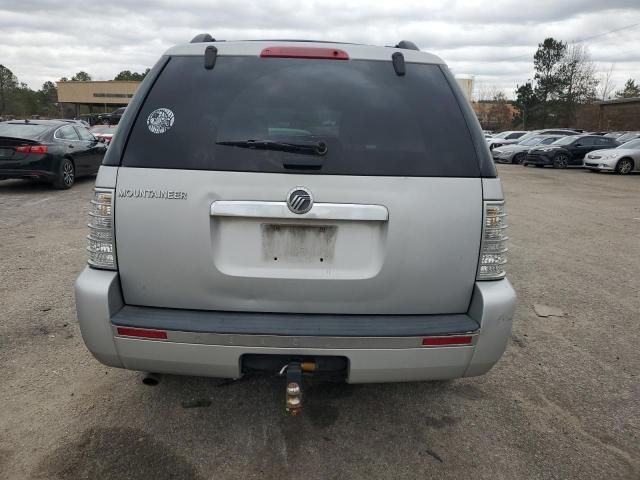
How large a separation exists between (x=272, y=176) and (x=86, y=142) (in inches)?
448

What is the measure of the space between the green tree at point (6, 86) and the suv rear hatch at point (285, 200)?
90879mm

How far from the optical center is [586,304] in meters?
4.78


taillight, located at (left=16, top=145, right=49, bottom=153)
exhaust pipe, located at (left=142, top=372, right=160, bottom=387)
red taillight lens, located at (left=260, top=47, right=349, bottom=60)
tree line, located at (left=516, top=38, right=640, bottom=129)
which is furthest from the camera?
tree line, located at (left=516, top=38, right=640, bottom=129)

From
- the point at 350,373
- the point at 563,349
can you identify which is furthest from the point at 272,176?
the point at 563,349

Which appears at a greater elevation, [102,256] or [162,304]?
[102,256]

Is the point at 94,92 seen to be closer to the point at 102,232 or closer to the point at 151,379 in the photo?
the point at 151,379

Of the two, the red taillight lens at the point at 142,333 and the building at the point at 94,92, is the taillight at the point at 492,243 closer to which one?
the red taillight lens at the point at 142,333

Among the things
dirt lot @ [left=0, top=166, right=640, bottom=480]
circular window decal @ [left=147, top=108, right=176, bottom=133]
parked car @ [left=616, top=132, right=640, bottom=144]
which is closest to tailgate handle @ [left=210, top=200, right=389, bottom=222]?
circular window decal @ [left=147, top=108, right=176, bottom=133]

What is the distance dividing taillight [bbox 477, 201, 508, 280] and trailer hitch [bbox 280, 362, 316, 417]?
923mm

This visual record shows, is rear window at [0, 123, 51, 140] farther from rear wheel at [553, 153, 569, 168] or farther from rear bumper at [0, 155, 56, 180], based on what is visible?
rear wheel at [553, 153, 569, 168]

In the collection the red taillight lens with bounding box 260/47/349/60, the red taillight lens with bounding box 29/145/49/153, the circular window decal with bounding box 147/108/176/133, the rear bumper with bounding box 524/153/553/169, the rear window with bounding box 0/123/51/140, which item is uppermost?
the red taillight lens with bounding box 260/47/349/60

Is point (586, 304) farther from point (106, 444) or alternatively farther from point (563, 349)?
point (106, 444)

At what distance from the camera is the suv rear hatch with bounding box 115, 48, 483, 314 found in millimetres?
2193

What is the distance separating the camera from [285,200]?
2.18 m
